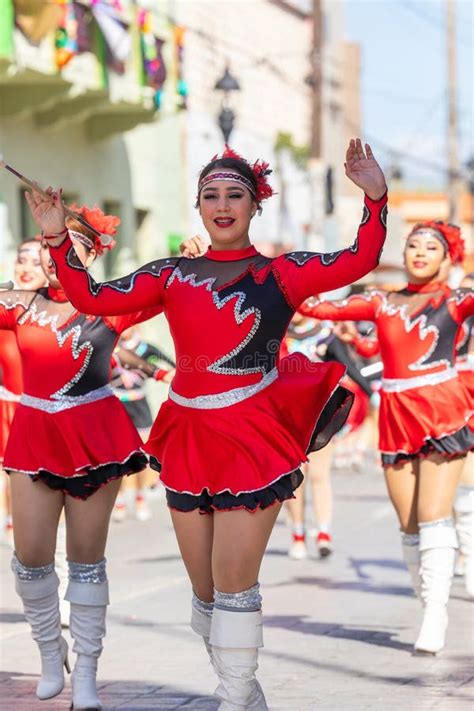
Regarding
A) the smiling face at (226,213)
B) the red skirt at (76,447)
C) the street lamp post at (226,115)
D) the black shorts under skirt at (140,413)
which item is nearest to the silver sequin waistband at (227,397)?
the smiling face at (226,213)

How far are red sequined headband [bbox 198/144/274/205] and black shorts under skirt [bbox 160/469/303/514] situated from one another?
1.10 m

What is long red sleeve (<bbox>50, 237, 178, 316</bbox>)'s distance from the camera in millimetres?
6375

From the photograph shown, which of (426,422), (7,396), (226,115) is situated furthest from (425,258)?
(226,115)

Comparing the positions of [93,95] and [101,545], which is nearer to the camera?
[101,545]

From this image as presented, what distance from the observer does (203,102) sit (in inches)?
1259

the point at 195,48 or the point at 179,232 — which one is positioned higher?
the point at 195,48

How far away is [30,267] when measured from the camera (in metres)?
9.19

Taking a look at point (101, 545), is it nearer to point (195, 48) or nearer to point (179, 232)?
point (179, 232)

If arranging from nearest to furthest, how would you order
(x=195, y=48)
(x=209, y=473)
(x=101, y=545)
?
(x=209, y=473) → (x=101, y=545) → (x=195, y=48)

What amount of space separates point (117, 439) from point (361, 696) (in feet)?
5.14

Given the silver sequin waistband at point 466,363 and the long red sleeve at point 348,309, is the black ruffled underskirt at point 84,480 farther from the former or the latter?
the silver sequin waistband at point 466,363

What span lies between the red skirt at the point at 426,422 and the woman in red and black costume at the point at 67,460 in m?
1.94

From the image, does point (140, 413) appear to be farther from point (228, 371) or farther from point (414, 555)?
point (228, 371)

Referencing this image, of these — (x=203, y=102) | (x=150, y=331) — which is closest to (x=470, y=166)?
(x=203, y=102)
